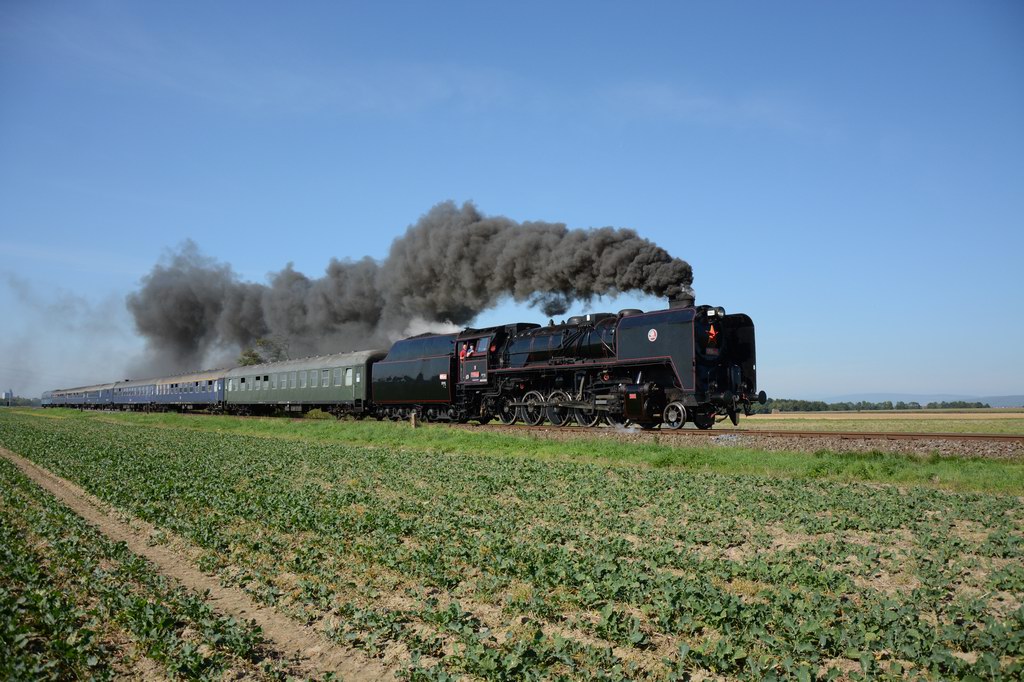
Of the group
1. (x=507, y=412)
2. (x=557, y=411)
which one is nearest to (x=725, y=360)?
(x=557, y=411)

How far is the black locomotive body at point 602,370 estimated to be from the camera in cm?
2036

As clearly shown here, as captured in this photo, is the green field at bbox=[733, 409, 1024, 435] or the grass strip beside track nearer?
the grass strip beside track

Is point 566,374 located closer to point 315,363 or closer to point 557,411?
point 557,411

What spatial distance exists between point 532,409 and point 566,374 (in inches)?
96.2

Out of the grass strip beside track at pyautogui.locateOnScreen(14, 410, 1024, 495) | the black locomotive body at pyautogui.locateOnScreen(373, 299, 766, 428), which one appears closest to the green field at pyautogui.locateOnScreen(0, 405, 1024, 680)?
the grass strip beside track at pyautogui.locateOnScreen(14, 410, 1024, 495)

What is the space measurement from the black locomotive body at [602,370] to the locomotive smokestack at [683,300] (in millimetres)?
45

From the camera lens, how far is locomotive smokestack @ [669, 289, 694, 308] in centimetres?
2106

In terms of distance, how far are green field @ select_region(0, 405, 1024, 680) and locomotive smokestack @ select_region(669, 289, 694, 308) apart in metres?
5.79

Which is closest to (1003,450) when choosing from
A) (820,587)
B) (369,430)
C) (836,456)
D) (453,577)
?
(836,456)

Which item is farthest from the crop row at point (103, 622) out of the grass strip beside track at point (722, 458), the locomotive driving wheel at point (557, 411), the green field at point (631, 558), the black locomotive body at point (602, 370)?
the locomotive driving wheel at point (557, 411)

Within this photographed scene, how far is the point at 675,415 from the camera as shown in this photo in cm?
2102

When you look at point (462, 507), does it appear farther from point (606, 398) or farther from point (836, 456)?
point (606, 398)

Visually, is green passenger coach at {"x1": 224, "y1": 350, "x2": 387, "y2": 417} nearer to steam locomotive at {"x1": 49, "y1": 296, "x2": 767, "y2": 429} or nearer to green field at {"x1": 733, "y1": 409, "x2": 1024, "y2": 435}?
steam locomotive at {"x1": 49, "y1": 296, "x2": 767, "y2": 429}

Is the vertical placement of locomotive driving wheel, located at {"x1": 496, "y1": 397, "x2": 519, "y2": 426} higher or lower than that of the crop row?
higher
